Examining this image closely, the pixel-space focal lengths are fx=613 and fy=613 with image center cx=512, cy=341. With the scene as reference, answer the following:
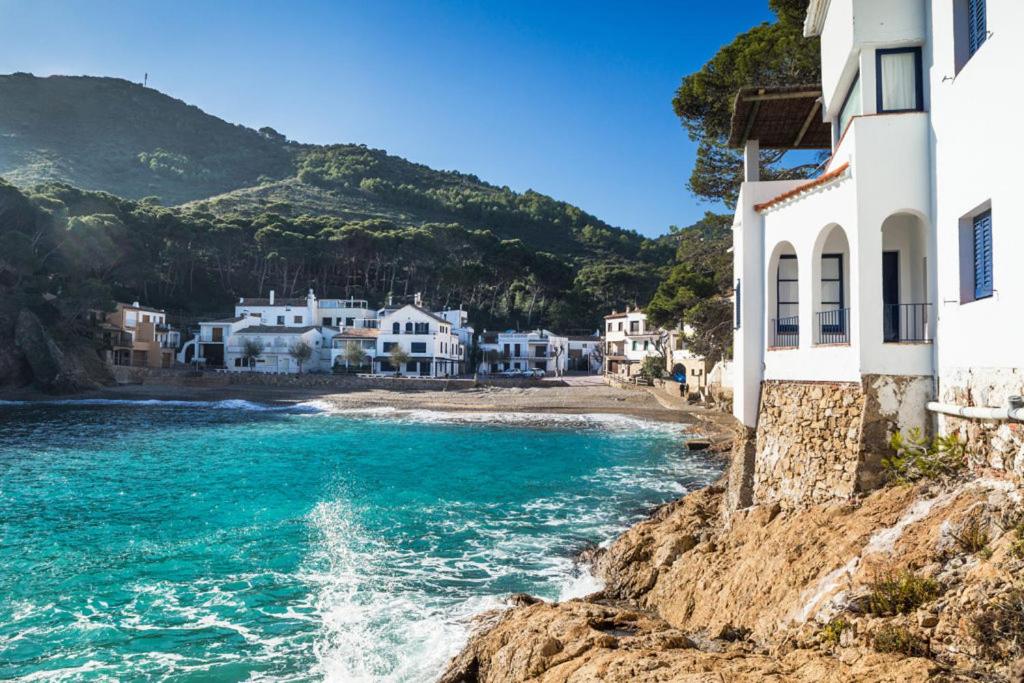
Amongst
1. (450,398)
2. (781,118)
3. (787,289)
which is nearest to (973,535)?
(787,289)

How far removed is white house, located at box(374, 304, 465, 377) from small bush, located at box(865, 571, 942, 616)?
63.7 meters

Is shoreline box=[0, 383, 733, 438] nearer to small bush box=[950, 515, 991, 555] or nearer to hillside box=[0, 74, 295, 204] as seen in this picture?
small bush box=[950, 515, 991, 555]

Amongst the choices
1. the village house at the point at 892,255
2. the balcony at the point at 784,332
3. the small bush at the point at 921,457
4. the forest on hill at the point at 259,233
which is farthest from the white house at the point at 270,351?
the small bush at the point at 921,457

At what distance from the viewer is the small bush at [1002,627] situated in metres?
4.49

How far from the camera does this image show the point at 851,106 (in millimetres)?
10914

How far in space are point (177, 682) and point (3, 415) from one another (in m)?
43.2

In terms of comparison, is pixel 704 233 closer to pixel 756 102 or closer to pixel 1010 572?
pixel 756 102

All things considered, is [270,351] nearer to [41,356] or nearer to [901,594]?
[41,356]

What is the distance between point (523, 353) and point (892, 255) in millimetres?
69101

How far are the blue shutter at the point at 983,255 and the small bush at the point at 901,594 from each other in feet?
12.6

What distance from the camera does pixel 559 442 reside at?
30.9m

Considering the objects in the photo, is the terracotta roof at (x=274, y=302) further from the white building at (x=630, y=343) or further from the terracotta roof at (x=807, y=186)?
the terracotta roof at (x=807, y=186)

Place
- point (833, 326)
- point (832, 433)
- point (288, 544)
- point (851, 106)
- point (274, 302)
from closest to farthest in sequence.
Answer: point (832, 433), point (851, 106), point (833, 326), point (288, 544), point (274, 302)

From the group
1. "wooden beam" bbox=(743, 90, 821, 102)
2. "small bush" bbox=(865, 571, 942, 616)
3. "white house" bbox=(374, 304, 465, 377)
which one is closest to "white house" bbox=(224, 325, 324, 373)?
"white house" bbox=(374, 304, 465, 377)
